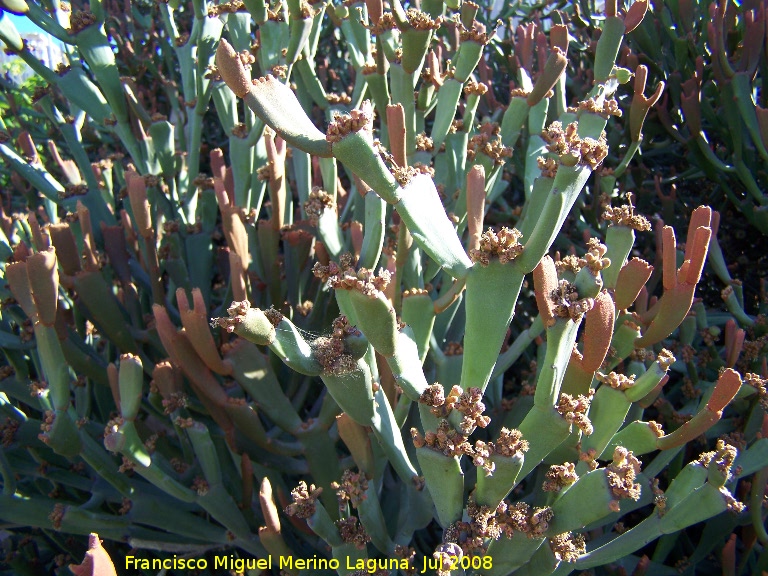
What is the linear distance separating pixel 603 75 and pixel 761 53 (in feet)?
4.14

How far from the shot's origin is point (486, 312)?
1082 millimetres

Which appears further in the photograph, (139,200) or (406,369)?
(139,200)

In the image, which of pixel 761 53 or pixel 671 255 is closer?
pixel 671 255

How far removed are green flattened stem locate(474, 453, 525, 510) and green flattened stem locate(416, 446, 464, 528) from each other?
38 mm

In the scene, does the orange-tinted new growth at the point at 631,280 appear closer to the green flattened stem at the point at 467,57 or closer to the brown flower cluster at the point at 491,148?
the brown flower cluster at the point at 491,148

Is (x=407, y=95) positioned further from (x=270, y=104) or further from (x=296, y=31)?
(x=270, y=104)

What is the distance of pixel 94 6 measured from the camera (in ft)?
6.92

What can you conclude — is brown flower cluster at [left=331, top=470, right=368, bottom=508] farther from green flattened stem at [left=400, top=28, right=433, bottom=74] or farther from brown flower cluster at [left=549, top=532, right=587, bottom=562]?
green flattened stem at [left=400, top=28, right=433, bottom=74]

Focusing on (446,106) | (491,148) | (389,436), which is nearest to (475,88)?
(446,106)

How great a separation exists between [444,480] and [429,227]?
45 cm

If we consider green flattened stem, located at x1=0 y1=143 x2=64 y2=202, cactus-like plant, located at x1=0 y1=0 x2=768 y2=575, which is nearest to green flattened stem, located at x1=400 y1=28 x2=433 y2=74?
cactus-like plant, located at x1=0 y1=0 x2=768 y2=575

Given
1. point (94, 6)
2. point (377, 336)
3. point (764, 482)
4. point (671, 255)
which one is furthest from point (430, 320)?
point (94, 6)

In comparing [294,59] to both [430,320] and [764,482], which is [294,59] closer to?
[430,320]

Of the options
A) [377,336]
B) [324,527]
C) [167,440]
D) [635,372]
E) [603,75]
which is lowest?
[167,440]
